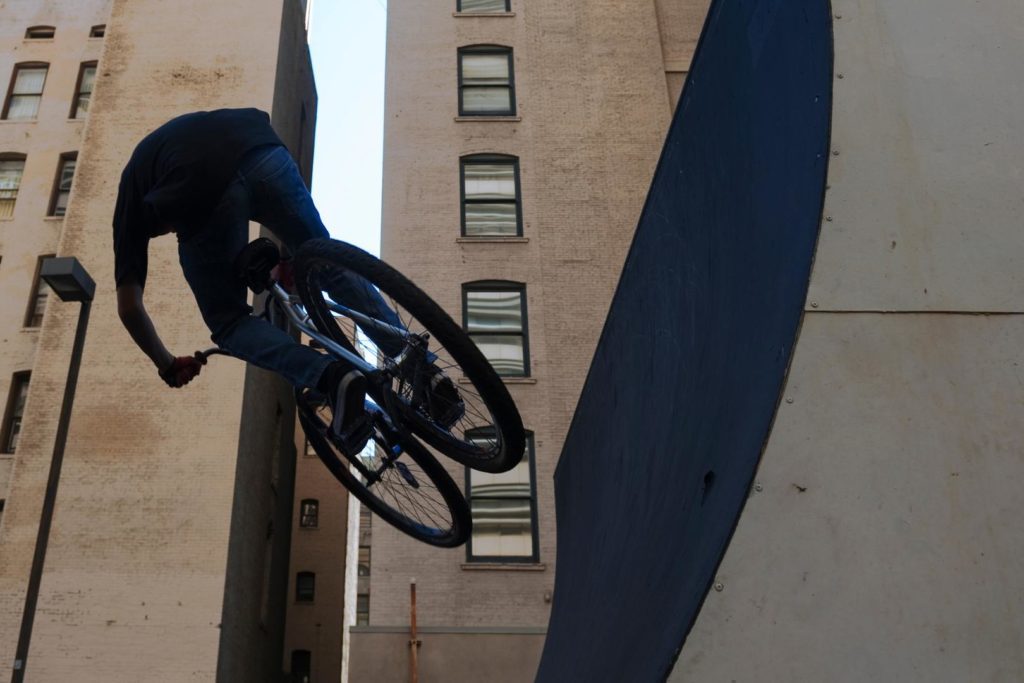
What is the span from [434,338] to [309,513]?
34.3m

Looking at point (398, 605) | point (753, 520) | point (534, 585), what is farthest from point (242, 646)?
point (753, 520)

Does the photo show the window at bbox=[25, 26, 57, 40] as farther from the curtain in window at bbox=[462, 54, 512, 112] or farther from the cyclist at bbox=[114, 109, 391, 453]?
the cyclist at bbox=[114, 109, 391, 453]

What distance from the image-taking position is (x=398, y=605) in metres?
17.8

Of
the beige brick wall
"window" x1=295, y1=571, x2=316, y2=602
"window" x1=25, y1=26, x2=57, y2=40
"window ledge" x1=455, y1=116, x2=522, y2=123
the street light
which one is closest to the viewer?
the street light

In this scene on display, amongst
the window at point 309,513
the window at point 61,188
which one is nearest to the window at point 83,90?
the window at point 61,188

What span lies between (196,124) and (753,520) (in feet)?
13.8

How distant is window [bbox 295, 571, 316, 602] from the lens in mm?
37312

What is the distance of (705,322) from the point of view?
17.4ft

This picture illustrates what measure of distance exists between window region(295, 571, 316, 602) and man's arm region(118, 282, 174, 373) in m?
32.6

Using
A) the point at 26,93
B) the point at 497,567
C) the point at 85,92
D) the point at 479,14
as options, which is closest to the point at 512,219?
the point at 479,14

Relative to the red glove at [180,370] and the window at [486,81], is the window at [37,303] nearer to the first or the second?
the window at [486,81]

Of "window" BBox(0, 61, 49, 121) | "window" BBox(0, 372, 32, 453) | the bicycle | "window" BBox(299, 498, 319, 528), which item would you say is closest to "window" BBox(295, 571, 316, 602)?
"window" BBox(299, 498, 319, 528)

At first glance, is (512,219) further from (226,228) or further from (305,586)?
(305,586)

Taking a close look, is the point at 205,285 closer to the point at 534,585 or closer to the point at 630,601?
the point at 630,601
